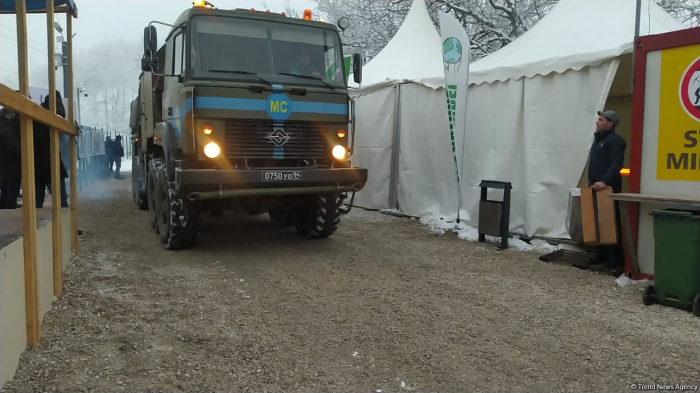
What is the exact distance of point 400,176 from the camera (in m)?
10.2

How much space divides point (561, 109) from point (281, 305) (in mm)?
4570

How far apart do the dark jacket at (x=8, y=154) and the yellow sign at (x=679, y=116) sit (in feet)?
24.3

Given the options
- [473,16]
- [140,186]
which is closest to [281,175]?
[140,186]

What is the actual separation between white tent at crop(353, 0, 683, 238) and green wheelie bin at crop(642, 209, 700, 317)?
7.06 feet

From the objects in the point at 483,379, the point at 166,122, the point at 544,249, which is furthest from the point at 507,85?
the point at 483,379

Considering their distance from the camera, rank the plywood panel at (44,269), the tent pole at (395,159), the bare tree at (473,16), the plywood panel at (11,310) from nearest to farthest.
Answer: the plywood panel at (11,310) < the plywood panel at (44,269) < the tent pole at (395,159) < the bare tree at (473,16)

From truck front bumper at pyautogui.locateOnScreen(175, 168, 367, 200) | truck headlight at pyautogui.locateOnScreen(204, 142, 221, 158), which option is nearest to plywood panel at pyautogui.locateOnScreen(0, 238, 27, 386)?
truck front bumper at pyautogui.locateOnScreen(175, 168, 367, 200)

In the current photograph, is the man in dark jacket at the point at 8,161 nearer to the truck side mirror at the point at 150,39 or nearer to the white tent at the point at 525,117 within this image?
the truck side mirror at the point at 150,39

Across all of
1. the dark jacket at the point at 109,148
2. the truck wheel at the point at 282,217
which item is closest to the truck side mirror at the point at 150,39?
the truck wheel at the point at 282,217

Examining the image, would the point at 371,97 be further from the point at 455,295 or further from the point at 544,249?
the point at 455,295

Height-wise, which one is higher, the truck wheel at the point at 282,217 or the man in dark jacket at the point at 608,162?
the man in dark jacket at the point at 608,162

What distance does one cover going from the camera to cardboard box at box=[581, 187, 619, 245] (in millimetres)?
5629

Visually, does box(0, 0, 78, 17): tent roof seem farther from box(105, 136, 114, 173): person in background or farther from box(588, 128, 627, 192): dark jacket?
box(105, 136, 114, 173): person in background

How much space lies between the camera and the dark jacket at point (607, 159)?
19.2 feet
